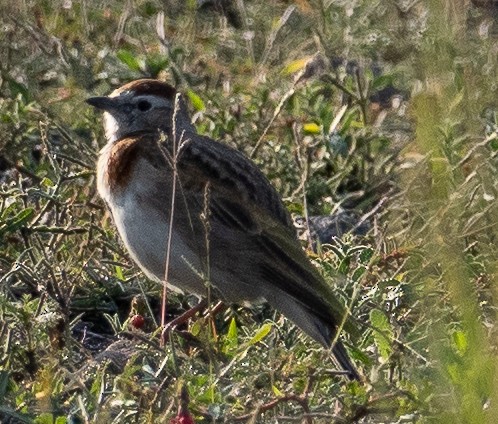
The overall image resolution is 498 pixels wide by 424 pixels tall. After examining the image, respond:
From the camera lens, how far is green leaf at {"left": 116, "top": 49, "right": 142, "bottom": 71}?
7977 mm

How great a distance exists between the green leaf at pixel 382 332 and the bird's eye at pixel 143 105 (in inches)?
84.9

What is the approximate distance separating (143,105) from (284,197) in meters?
0.95

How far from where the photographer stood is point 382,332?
4680 millimetres

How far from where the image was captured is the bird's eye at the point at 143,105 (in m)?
6.55

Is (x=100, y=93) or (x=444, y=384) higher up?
(x=444, y=384)

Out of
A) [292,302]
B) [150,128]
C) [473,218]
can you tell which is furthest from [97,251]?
[473,218]

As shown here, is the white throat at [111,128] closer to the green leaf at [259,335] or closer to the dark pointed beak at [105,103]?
the dark pointed beak at [105,103]

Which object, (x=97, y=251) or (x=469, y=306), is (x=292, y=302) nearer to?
(x=97, y=251)

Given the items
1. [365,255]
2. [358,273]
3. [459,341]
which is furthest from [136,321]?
[459,341]

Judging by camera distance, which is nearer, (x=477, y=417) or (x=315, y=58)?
(x=477, y=417)

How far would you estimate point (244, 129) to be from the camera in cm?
754

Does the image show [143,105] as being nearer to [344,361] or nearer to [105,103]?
[105,103]

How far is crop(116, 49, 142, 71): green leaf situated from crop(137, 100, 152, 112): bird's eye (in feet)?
4.74

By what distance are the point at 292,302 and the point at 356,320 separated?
1.22 feet
